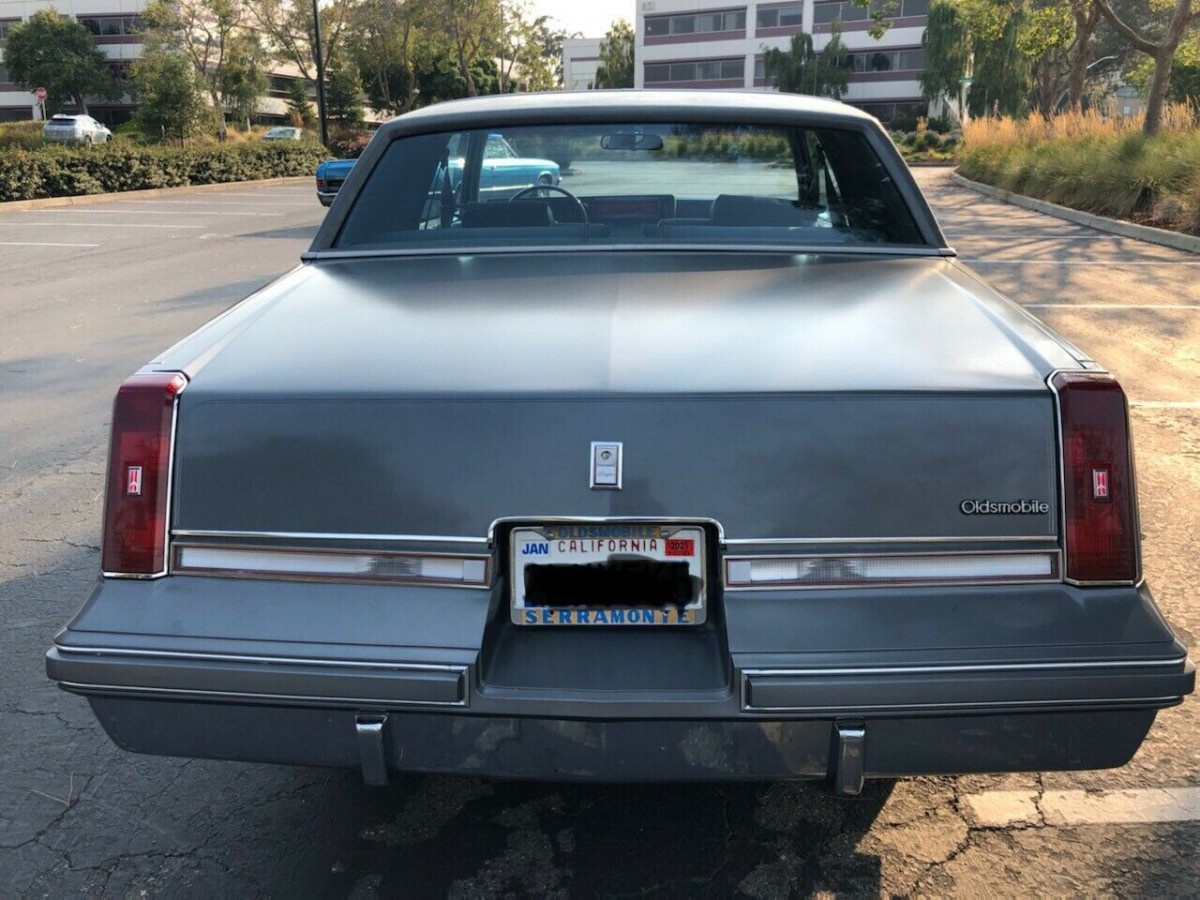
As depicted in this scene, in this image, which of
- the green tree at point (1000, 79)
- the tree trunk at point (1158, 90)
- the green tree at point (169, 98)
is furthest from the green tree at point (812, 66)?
the tree trunk at point (1158, 90)

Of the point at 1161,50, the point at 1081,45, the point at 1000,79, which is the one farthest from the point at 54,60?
the point at 1161,50

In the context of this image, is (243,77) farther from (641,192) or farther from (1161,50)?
(641,192)

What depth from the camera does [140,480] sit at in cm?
215

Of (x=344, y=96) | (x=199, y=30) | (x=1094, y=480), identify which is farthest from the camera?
(x=344, y=96)

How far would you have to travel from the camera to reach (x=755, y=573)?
2.07 metres

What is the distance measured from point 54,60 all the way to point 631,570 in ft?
250

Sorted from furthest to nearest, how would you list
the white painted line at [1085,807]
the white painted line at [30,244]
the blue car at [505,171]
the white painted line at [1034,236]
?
the white painted line at [30,244] < the white painted line at [1034,236] < the blue car at [505,171] < the white painted line at [1085,807]

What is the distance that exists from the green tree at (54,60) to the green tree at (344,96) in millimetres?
16081

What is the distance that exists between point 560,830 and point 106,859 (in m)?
1.07

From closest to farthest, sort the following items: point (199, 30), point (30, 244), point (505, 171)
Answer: point (505, 171), point (30, 244), point (199, 30)

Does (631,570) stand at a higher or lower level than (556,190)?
A: lower

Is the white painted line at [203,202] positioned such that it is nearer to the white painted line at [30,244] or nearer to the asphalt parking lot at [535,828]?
the white painted line at [30,244]

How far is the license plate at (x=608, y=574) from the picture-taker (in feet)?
6.83

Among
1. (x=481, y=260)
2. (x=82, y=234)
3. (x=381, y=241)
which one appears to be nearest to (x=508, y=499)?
(x=481, y=260)
